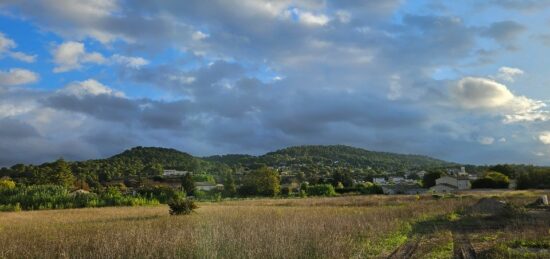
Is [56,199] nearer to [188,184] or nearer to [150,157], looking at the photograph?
[188,184]

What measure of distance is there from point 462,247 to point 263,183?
74724 mm

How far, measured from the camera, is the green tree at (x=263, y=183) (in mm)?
89375

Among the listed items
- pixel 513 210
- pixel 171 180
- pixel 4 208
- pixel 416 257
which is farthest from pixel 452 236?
pixel 171 180

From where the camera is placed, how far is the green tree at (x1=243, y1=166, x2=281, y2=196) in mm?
89375

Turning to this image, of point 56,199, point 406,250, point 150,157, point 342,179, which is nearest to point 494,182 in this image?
point 342,179

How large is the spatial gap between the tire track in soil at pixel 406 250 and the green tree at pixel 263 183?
72722 millimetres

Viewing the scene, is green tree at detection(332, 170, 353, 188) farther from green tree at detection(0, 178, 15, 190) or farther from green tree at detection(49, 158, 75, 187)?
green tree at detection(0, 178, 15, 190)

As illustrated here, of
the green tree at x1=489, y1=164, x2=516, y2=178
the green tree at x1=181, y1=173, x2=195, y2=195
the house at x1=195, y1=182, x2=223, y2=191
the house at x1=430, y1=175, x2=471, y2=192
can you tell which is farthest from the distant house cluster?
the green tree at x1=181, y1=173, x2=195, y2=195

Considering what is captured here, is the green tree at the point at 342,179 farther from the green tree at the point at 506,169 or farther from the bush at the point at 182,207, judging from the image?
the bush at the point at 182,207

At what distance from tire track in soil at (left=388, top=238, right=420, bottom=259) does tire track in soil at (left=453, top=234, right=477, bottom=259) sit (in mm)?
1204

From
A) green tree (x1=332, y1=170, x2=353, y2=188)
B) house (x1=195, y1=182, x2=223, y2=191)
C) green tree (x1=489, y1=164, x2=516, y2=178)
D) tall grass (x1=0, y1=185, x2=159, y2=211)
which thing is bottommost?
tall grass (x1=0, y1=185, x2=159, y2=211)

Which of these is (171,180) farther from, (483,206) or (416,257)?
(416,257)

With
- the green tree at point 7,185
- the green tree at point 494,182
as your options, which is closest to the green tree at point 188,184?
the green tree at point 7,185

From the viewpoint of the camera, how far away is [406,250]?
14.7m
